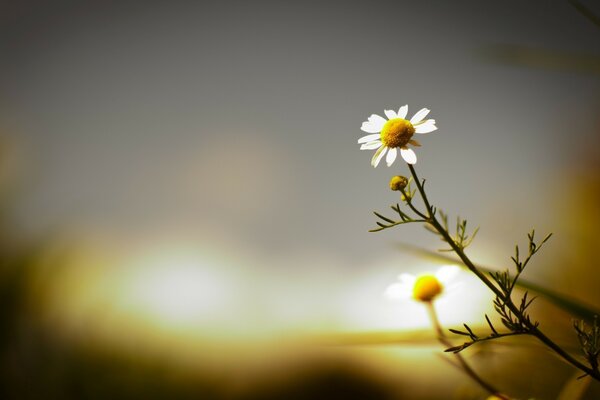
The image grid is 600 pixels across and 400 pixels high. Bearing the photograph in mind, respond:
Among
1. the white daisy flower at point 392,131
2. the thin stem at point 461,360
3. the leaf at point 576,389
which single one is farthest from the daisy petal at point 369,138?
the leaf at point 576,389

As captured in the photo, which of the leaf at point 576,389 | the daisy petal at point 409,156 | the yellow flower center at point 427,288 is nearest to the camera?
the daisy petal at point 409,156

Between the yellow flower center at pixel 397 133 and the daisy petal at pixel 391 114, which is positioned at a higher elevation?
the daisy petal at pixel 391 114

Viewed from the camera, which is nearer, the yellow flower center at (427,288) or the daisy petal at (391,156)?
the daisy petal at (391,156)

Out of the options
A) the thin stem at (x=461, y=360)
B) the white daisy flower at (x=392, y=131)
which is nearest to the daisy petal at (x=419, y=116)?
the white daisy flower at (x=392, y=131)

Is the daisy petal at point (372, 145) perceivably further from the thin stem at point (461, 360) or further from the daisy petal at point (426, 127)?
the thin stem at point (461, 360)

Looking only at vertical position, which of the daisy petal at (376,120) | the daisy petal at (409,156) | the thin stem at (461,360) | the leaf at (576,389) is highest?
the daisy petal at (376,120)

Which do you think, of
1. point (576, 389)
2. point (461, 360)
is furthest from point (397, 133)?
point (576, 389)

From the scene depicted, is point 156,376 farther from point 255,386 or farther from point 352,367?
point 352,367

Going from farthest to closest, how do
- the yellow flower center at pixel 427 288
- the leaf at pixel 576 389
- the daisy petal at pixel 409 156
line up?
the yellow flower center at pixel 427 288, the leaf at pixel 576 389, the daisy petal at pixel 409 156
